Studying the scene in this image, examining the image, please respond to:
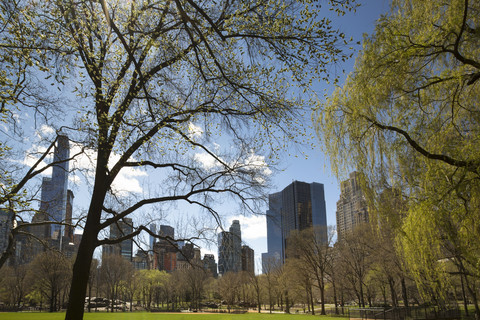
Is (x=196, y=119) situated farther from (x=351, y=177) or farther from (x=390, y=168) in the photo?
(x=390, y=168)

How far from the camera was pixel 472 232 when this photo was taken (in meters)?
7.18

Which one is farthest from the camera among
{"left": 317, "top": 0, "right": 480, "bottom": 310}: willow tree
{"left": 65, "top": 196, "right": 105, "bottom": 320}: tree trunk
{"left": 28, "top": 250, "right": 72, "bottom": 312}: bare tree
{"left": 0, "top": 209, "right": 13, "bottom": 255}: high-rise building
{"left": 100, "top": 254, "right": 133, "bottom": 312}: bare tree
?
{"left": 100, "top": 254, "right": 133, "bottom": 312}: bare tree

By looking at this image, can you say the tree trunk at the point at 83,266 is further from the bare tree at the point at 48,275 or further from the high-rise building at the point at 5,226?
the bare tree at the point at 48,275

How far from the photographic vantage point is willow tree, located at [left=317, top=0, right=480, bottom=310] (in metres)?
6.88

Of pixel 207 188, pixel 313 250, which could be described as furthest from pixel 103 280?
pixel 207 188

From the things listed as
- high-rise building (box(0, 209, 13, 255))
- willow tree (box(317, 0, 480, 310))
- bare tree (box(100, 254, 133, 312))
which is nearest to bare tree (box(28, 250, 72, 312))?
bare tree (box(100, 254, 133, 312))

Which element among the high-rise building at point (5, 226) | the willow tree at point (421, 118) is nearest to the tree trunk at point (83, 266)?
the high-rise building at point (5, 226)

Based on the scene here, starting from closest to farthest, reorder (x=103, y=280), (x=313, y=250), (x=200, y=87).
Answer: (x=200, y=87)
(x=313, y=250)
(x=103, y=280)

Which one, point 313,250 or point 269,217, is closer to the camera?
point 269,217

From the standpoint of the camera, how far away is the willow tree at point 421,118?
6.88 m

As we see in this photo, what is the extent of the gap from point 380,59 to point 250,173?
458 cm

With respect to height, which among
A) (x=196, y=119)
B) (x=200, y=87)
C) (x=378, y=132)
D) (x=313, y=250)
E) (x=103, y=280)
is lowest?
(x=103, y=280)

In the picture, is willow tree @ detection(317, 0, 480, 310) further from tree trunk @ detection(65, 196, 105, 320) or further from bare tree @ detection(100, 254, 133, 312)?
bare tree @ detection(100, 254, 133, 312)

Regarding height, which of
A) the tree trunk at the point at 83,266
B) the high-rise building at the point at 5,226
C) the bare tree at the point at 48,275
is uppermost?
the high-rise building at the point at 5,226
